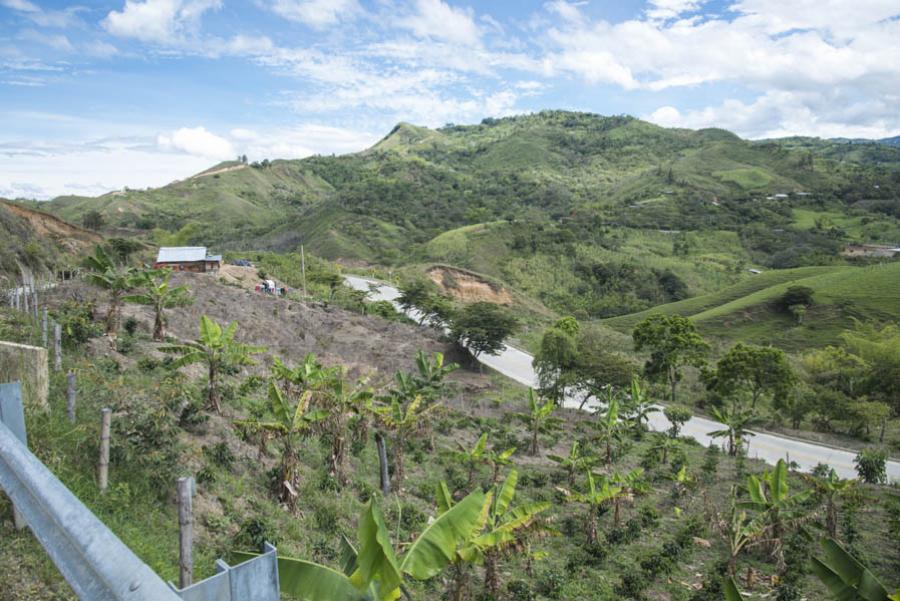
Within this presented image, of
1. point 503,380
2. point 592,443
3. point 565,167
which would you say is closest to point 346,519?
point 592,443

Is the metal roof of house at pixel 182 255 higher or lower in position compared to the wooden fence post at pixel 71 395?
higher

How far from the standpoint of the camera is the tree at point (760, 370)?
26.0m

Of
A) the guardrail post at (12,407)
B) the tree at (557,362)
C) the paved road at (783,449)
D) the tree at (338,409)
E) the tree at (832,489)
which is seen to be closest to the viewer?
the guardrail post at (12,407)

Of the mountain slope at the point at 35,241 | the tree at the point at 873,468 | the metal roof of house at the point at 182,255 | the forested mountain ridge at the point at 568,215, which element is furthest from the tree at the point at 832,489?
the forested mountain ridge at the point at 568,215

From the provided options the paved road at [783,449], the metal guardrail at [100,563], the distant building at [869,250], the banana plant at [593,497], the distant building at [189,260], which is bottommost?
the paved road at [783,449]

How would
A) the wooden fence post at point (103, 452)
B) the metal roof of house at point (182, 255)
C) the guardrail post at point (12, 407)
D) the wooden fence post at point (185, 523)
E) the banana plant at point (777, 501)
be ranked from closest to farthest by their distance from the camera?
the guardrail post at point (12, 407)
the wooden fence post at point (185, 523)
the wooden fence post at point (103, 452)
the banana plant at point (777, 501)
the metal roof of house at point (182, 255)

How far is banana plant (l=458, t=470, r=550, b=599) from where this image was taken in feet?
28.2

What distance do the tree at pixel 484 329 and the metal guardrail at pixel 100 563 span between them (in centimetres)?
3063

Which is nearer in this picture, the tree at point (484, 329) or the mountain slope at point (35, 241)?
the mountain slope at point (35, 241)

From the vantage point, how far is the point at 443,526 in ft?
21.6

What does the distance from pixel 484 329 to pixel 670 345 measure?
1061 centimetres

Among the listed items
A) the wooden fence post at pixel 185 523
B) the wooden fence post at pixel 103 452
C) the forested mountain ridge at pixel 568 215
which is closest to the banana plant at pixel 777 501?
the wooden fence post at pixel 185 523

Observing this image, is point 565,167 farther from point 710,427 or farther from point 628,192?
point 710,427

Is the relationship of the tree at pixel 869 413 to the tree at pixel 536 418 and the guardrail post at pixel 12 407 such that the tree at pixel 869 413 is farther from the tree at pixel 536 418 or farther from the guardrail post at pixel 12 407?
the guardrail post at pixel 12 407
